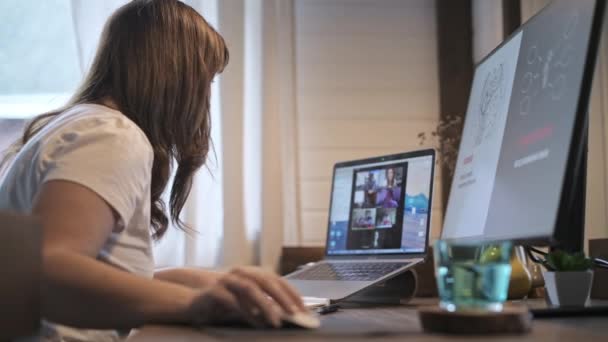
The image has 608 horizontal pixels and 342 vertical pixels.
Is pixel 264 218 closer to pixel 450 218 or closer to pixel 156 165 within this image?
pixel 450 218

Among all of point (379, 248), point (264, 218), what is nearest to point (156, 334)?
point (379, 248)

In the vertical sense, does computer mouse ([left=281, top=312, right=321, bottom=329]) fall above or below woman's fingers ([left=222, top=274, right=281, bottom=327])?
below

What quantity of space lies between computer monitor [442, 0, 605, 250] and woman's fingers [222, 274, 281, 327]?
0.39 meters

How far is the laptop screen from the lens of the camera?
1.74m

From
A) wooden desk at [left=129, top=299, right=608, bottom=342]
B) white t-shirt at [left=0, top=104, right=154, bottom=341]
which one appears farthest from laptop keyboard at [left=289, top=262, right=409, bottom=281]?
wooden desk at [left=129, top=299, right=608, bottom=342]

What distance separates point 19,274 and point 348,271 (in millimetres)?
1136

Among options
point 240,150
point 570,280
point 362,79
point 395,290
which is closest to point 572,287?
point 570,280

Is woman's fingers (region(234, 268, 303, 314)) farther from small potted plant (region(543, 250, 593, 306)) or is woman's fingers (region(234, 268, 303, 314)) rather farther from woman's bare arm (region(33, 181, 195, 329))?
small potted plant (region(543, 250, 593, 306))

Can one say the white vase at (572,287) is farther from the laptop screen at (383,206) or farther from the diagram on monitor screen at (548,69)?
the laptop screen at (383,206)

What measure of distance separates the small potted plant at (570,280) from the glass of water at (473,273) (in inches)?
16.1

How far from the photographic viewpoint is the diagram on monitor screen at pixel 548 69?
1.04 metres

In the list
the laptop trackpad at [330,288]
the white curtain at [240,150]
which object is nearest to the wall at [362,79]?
the white curtain at [240,150]

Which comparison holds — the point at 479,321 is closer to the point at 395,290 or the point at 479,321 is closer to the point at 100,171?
the point at 100,171

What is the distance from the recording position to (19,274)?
632mm
